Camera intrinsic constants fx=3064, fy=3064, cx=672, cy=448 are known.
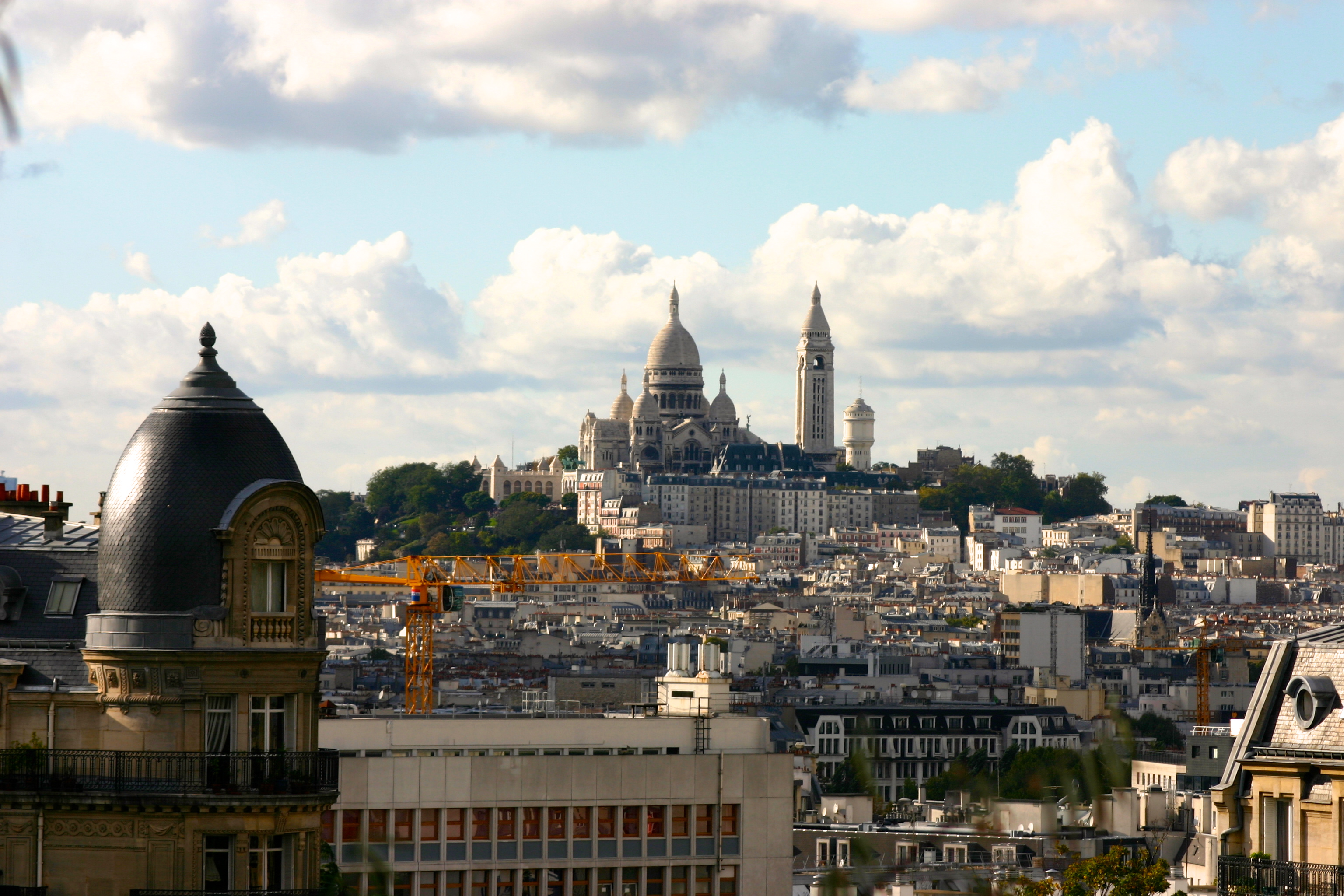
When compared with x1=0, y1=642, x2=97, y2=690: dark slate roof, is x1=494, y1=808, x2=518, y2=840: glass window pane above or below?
below

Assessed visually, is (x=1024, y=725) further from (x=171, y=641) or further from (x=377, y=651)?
(x=171, y=641)

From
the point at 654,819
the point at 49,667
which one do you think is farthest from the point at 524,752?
the point at 49,667

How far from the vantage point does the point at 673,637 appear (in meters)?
190

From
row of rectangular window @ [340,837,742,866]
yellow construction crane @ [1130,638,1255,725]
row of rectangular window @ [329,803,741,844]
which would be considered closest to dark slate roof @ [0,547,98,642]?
row of rectangular window @ [329,803,741,844]

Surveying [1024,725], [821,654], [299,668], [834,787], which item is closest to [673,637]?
[821,654]

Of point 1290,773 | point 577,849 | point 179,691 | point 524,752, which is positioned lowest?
point 577,849

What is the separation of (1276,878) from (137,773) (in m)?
10.1

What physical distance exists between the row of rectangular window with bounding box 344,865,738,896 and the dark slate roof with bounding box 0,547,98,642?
14.4m

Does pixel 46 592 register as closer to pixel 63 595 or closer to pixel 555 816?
pixel 63 595

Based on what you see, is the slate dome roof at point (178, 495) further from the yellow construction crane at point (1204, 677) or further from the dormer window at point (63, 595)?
the yellow construction crane at point (1204, 677)

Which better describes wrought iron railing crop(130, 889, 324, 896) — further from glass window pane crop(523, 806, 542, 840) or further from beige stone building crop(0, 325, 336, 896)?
glass window pane crop(523, 806, 542, 840)

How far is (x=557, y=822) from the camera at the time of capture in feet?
142

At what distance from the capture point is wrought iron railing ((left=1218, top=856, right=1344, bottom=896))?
83.9ft

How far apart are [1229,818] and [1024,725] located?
11008 cm
